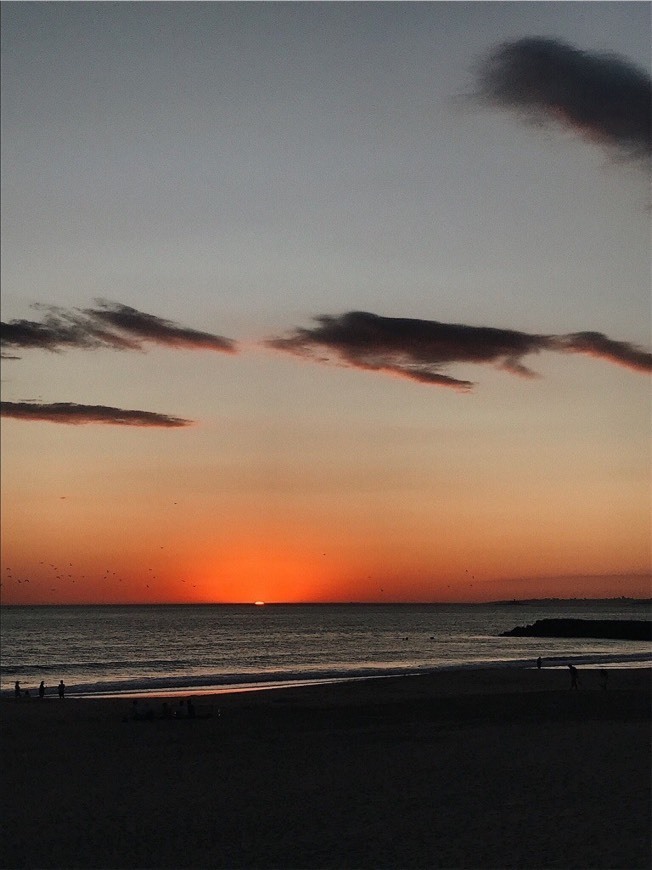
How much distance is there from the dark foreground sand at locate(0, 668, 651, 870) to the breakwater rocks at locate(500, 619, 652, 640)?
109 m

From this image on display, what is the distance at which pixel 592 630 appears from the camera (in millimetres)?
151625

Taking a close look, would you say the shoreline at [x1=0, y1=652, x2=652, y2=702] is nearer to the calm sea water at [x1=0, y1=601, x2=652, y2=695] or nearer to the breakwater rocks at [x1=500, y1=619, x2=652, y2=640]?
the calm sea water at [x1=0, y1=601, x2=652, y2=695]

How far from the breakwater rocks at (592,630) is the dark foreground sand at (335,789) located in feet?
358

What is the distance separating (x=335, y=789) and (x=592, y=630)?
139 metres

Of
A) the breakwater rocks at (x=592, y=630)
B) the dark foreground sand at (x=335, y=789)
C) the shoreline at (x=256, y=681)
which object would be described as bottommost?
the breakwater rocks at (x=592, y=630)

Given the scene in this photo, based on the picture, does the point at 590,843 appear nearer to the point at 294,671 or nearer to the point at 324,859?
the point at 324,859

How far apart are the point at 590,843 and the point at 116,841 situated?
9.57m

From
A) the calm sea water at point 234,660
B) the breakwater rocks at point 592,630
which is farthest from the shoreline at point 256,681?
the breakwater rocks at point 592,630

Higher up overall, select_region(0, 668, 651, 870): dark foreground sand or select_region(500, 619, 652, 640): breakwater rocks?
select_region(0, 668, 651, 870): dark foreground sand

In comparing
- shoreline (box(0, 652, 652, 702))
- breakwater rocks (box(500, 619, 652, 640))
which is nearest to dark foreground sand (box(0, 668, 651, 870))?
shoreline (box(0, 652, 652, 702))

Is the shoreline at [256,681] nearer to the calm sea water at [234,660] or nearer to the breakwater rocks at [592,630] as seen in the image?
the calm sea water at [234,660]

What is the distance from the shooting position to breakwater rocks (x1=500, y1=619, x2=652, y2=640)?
141 m

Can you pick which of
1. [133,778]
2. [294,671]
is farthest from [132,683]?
[133,778]

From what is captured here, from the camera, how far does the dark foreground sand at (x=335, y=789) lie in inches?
679
